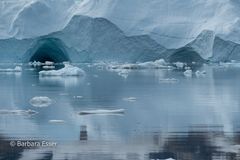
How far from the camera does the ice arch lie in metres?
24.4

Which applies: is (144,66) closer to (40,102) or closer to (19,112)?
(40,102)

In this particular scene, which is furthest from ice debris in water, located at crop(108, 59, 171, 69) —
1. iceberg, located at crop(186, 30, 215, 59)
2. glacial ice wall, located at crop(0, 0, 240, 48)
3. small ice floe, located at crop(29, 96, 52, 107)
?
small ice floe, located at crop(29, 96, 52, 107)

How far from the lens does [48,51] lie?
27.7 metres

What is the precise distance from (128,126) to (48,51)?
21.9m

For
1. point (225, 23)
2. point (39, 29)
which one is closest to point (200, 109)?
point (225, 23)

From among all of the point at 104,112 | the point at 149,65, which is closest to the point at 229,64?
the point at 149,65

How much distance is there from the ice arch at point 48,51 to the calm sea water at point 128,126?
556 inches

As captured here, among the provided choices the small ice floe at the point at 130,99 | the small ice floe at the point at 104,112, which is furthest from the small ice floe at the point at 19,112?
the small ice floe at the point at 130,99

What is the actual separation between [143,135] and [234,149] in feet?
3.69

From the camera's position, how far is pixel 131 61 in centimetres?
2347

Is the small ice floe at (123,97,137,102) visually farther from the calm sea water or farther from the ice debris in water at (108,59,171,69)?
the ice debris in water at (108,59,171,69)

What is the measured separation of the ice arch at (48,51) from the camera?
24391 mm

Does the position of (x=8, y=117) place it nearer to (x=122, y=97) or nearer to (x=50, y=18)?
(x=122, y=97)

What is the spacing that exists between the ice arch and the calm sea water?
46.4ft
